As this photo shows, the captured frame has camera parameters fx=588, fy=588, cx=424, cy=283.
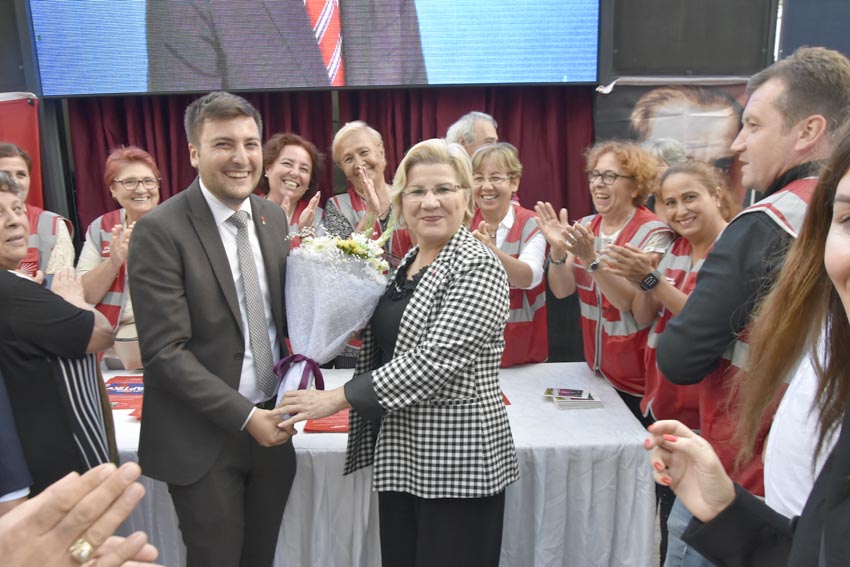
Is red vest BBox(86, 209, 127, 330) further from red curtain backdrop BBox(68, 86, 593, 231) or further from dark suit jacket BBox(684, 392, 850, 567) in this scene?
dark suit jacket BBox(684, 392, 850, 567)

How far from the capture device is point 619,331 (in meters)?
2.40

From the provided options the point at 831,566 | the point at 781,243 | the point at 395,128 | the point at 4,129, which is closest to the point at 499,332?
the point at 781,243

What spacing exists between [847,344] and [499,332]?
921mm

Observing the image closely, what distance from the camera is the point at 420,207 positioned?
5.79ft

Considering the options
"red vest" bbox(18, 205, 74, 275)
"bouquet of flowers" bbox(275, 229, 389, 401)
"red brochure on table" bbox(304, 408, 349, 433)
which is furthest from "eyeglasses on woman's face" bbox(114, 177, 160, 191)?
"red brochure on table" bbox(304, 408, 349, 433)

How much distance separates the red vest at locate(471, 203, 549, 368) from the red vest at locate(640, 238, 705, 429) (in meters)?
0.56

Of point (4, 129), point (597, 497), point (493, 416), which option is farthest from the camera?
point (4, 129)

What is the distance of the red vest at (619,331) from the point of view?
2.36 meters

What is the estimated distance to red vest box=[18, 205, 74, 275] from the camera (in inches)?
112

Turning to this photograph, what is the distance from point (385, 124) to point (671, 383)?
279 centimetres

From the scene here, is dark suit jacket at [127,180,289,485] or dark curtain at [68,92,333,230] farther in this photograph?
dark curtain at [68,92,333,230]

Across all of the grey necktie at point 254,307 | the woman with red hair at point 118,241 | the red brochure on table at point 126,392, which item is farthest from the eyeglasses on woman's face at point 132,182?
the grey necktie at point 254,307

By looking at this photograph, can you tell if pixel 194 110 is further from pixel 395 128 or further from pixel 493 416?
pixel 395 128

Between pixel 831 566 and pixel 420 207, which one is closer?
pixel 831 566
